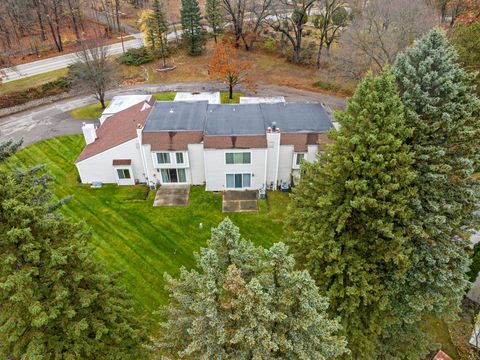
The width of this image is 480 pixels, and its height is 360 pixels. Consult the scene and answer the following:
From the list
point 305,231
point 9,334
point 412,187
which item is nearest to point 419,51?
point 412,187

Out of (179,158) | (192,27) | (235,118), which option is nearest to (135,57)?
(192,27)

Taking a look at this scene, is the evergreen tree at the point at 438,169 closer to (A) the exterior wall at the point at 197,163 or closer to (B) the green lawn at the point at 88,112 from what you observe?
(A) the exterior wall at the point at 197,163

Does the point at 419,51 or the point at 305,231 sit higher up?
the point at 419,51

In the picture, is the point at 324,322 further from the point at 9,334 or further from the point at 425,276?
the point at 9,334

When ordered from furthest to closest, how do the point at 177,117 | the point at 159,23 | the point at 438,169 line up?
the point at 159,23, the point at 177,117, the point at 438,169

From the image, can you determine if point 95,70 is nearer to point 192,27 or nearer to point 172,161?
point 172,161
